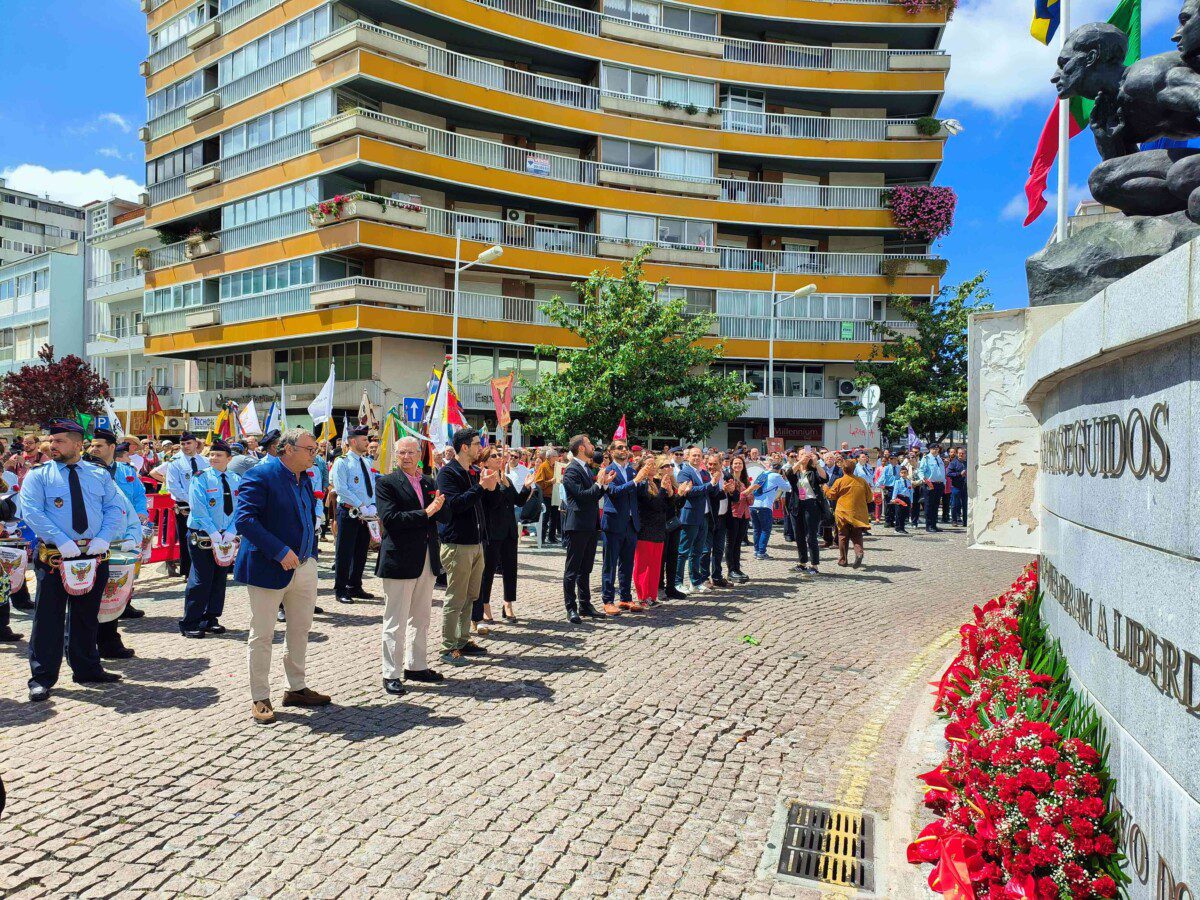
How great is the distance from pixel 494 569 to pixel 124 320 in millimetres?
46228

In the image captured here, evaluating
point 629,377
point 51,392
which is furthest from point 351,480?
point 51,392

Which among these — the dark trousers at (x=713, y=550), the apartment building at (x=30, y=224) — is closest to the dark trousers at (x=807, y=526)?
the dark trousers at (x=713, y=550)

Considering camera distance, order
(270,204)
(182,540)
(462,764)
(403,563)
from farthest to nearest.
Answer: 1. (270,204)
2. (182,540)
3. (403,563)
4. (462,764)

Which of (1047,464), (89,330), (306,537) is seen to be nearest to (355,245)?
(306,537)

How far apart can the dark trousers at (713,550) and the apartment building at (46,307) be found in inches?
2081

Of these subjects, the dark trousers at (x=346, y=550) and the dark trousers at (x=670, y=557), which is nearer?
the dark trousers at (x=346, y=550)

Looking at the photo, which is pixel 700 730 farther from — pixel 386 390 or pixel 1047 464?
pixel 386 390

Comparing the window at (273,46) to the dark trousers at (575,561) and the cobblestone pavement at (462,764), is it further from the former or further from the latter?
the cobblestone pavement at (462,764)

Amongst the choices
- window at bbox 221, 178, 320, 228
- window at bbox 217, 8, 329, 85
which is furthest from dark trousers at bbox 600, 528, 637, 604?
window at bbox 217, 8, 329, 85

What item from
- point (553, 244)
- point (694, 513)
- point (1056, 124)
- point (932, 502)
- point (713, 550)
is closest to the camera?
point (1056, 124)

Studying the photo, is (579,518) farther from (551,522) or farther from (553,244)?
(553,244)

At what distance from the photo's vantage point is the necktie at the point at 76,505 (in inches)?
277

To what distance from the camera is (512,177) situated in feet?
112

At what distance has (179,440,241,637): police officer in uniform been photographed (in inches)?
351
